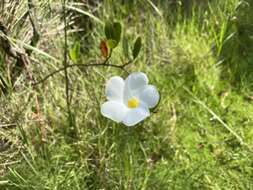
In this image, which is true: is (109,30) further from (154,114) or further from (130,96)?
(154,114)

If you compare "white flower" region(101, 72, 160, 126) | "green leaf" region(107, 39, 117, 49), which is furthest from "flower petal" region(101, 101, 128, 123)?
"green leaf" region(107, 39, 117, 49)

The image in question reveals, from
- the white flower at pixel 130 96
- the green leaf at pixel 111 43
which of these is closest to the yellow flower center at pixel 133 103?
the white flower at pixel 130 96

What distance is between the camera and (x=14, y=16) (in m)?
1.92

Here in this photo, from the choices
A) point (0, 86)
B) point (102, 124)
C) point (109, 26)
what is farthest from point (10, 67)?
point (109, 26)

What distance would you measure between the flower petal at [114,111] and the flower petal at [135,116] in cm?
1

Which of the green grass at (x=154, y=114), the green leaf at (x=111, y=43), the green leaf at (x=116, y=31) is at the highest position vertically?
the green leaf at (x=116, y=31)

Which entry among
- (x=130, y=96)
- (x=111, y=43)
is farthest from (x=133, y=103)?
(x=111, y=43)

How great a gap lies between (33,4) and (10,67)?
240 mm

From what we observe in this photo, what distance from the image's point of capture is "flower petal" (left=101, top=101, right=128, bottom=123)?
4.83 feet

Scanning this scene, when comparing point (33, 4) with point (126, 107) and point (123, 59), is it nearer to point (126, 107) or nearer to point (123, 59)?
point (123, 59)

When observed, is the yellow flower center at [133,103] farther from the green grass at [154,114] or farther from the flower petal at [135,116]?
the green grass at [154,114]

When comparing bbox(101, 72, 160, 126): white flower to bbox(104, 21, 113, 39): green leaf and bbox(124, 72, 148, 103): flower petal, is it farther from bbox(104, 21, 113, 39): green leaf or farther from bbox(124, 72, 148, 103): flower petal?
bbox(104, 21, 113, 39): green leaf

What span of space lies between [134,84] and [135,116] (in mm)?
107

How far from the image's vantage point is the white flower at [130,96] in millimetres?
1491
